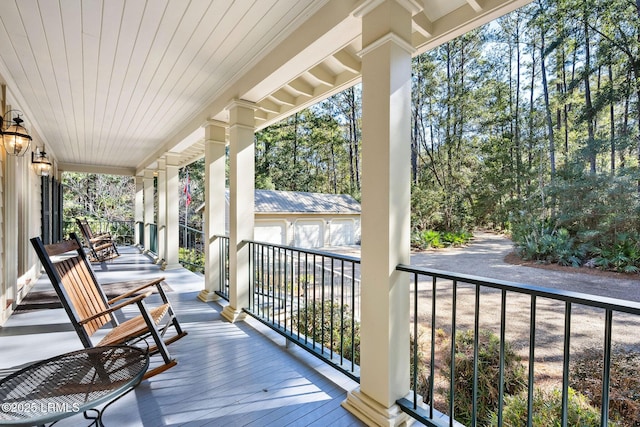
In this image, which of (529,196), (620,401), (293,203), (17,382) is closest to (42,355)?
(17,382)

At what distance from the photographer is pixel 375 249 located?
1758 millimetres

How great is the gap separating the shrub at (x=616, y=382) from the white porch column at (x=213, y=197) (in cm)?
463

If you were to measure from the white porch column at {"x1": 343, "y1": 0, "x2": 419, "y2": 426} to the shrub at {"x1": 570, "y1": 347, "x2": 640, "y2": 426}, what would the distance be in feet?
9.70

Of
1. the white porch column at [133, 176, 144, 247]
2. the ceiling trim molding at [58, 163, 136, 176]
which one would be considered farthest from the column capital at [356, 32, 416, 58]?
the ceiling trim molding at [58, 163, 136, 176]

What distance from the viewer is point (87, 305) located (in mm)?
2195

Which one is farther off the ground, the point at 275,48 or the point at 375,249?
the point at 275,48

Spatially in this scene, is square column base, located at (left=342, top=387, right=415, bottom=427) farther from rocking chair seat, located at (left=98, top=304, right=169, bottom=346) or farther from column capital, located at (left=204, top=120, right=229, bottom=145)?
column capital, located at (left=204, top=120, right=229, bottom=145)

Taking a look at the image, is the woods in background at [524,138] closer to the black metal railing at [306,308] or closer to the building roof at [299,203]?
the black metal railing at [306,308]

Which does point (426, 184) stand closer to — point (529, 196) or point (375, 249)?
point (529, 196)

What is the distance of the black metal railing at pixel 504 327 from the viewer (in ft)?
3.65

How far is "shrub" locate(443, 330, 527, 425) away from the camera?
318 centimetres

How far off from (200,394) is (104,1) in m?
2.71

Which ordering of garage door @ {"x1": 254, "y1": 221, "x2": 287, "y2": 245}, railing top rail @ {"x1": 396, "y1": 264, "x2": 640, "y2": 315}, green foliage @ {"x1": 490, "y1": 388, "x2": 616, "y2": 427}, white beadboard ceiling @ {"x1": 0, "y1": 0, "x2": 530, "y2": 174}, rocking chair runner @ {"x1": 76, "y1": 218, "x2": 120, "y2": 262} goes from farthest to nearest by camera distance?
garage door @ {"x1": 254, "y1": 221, "x2": 287, "y2": 245} → rocking chair runner @ {"x1": 76, "y1": 218, "x2": 120, "y2": 262} → green foliage @ {"x1": 490, "y1": 388, "x2": 616, "y2": 427} → white beadboard ceiling @ {"x1": 0, "y1": 0, "x2": 530, "y2": 174} → railing top rail @ {"x1": 396, "y1": 264, "x2": 640, "y2": 315}

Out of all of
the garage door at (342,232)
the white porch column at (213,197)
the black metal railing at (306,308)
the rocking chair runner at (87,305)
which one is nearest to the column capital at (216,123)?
the white porch column at (213,197)
